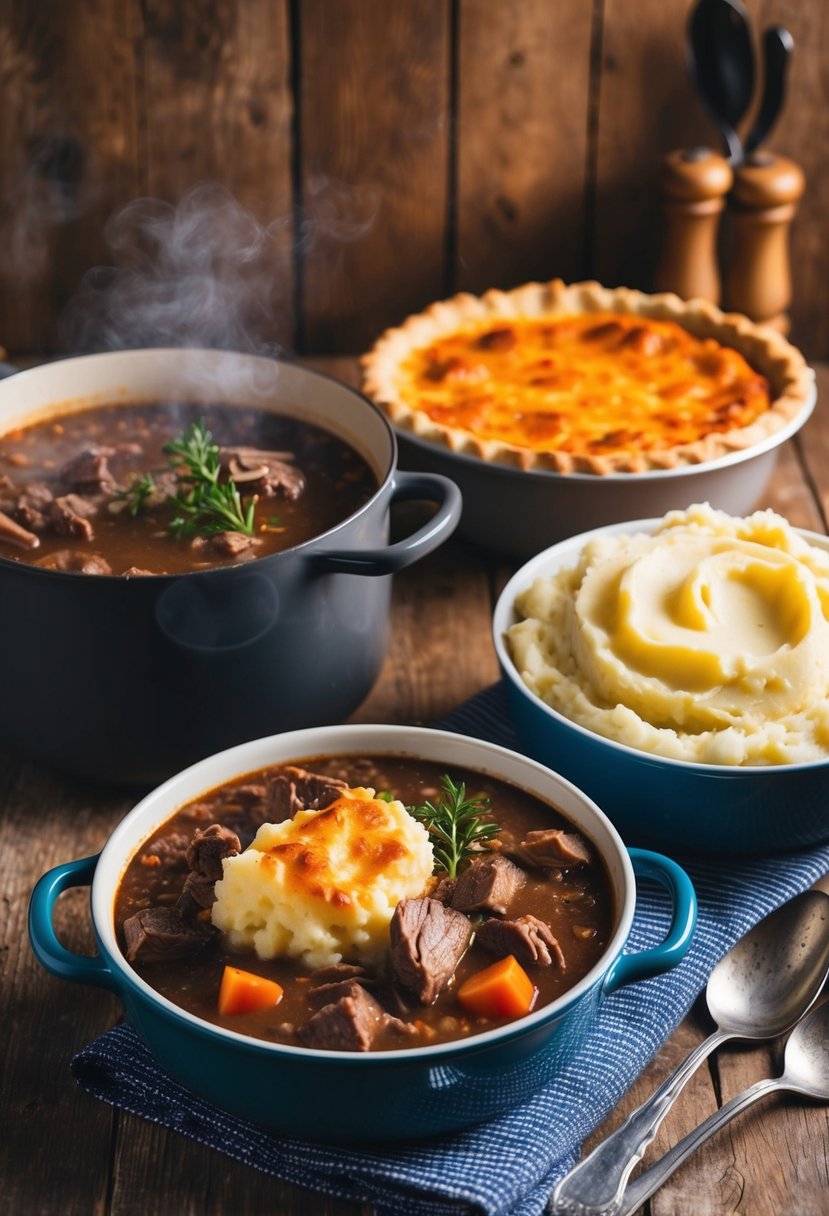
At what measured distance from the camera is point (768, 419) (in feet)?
13.8

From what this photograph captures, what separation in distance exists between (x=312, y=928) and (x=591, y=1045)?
22.5 inches

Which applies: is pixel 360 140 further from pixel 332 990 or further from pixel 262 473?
pixel 332 990

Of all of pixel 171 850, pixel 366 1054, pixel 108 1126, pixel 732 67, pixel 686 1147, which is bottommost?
pixel 108 1126

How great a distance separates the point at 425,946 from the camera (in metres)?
2.31

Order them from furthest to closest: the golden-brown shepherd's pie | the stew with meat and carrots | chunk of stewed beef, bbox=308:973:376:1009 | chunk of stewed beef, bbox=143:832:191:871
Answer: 1. the golden-brown shepherd's pie
2. the stew with meat and carrots
3. chunk of stewed beef, bbox=143:832:191:871
4. chunk of stewed beef, bbox=308:973:376:1009

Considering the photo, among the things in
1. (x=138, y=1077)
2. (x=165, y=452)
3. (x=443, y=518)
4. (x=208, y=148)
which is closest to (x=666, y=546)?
(x=443, y=518)

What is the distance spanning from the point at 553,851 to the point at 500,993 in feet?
1.16

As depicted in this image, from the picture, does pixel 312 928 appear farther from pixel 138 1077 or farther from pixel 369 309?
pixel 369 309

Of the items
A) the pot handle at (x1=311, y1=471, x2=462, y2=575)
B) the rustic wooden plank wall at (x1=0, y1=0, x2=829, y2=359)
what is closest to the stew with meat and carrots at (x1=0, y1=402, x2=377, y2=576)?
the pot handle at (x1=311, y1=471, x2=462, y2=575)

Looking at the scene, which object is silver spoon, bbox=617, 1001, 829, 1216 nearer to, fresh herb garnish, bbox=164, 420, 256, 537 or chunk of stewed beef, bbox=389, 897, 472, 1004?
chunk of stewed beef, bbox=389, 897, 472, 1004

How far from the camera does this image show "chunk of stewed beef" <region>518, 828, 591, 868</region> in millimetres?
2549

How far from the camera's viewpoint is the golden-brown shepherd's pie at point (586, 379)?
4105 millimetres

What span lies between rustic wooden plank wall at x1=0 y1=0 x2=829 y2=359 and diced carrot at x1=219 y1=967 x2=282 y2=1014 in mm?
3416

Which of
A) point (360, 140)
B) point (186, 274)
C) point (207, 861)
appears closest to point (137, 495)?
point (207, 861)
